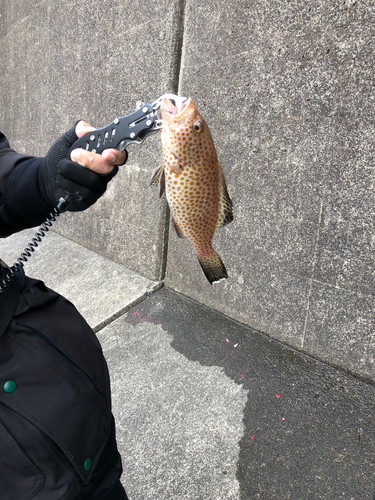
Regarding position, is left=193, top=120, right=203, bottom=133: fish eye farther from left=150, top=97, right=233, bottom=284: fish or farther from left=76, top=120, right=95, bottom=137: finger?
left=76, top=120, right=95, bottom=137: finger

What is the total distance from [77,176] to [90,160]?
0.07 m

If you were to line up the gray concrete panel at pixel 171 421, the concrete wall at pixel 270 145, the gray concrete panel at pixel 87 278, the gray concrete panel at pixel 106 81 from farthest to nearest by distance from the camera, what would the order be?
the gray concrete panel at pixel 87 278
the gray concrete panel at pixel 106 81
the concrete wall at pixel 270 145
the gray concrete panel at pixel 171 421

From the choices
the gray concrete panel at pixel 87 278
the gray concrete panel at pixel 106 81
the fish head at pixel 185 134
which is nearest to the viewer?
the fish head at pixel 185 134

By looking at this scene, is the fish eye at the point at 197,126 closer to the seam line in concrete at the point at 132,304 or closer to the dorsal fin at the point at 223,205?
the dorsal fin at the point at 223,205

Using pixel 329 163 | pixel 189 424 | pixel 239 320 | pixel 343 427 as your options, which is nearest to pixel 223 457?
pixel 189 424

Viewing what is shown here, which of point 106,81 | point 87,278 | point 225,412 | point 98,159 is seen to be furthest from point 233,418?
point 106,81

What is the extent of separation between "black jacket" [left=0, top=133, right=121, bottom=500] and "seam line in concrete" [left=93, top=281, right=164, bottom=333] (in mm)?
1954

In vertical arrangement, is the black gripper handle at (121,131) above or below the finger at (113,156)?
above

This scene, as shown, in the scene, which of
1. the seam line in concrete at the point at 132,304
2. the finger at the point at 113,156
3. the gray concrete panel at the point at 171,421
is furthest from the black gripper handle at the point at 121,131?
the seam line in concrete at the point at 132,304

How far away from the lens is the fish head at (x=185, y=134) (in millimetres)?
1182

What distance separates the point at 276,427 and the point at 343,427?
0.43 metres

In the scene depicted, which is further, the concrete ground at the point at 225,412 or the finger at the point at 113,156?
the concrete ground at the point at 225,412

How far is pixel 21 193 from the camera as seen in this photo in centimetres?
149

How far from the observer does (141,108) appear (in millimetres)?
1233
